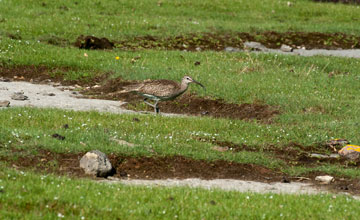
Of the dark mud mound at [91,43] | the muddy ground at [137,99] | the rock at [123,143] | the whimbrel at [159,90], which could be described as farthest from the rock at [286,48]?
the rock at [123,143]

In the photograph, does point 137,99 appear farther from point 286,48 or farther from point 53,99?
point 286,48

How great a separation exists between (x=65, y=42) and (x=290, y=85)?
979cm

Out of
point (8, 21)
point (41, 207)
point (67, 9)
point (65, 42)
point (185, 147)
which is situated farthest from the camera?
point (67, 9)

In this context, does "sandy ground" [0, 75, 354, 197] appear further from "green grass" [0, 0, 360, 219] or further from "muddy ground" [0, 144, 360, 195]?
"green grass" [0, 0, 360, 219]

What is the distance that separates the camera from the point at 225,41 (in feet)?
93.3

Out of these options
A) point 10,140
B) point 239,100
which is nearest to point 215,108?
point 239,100

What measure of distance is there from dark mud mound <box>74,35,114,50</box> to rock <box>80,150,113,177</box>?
13527mm

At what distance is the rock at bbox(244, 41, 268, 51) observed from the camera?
28022 mm

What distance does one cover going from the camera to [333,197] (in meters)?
10.8

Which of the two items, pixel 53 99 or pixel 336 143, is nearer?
pixel 336 143

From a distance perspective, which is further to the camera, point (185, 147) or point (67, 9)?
point (67, 9)

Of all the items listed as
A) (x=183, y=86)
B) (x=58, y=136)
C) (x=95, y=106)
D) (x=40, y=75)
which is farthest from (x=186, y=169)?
(x=40, y=75)

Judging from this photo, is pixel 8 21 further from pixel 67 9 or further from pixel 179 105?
pixel 179 105

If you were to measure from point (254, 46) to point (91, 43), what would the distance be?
302 inches
